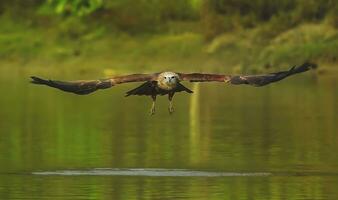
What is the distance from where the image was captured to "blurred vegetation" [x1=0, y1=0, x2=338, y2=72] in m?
49.8

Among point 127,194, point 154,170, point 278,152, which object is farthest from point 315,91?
point 127,194

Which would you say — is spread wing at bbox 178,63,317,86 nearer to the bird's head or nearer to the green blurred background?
the bird's head

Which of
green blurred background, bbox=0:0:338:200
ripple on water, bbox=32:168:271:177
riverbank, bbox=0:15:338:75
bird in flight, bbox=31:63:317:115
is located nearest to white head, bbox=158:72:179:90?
bird in flight, bbox=31:63:317:115

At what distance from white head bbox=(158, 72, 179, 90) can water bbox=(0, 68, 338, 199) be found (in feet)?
5.18

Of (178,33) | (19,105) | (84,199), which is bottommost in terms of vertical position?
(84,199)

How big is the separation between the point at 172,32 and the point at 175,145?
76.2 feet

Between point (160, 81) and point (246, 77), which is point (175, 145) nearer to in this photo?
point (246, 77)

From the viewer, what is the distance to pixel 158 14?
179ft

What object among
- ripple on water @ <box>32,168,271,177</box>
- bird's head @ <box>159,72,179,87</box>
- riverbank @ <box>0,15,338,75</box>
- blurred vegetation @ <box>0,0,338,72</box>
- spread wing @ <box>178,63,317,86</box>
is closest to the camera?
bird's head @ <box>159,72,179,87</box>

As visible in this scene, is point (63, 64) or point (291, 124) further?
point (63, 64)

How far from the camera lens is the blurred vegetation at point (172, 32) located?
49844mm

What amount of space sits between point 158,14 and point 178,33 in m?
2.21

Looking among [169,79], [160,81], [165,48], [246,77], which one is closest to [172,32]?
[165,48]

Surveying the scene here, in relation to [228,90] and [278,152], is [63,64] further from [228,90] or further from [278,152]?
[278,152]
